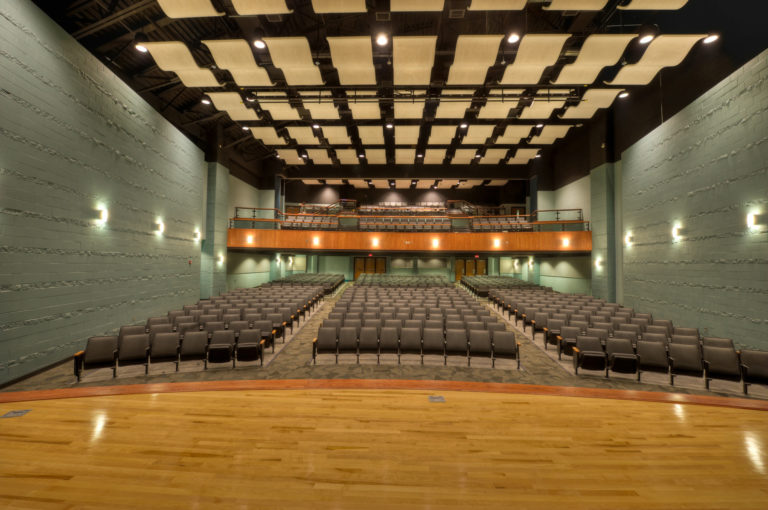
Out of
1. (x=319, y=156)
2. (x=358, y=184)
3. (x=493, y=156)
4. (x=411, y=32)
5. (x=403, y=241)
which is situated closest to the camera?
(x=411, y=32)

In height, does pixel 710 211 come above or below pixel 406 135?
below

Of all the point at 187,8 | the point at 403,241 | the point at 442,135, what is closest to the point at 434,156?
the point at 442,135

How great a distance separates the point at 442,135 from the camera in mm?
12812

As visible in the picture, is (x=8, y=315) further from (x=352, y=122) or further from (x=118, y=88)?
(x=352, y=122)

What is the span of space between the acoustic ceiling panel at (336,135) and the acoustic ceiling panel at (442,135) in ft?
12.1

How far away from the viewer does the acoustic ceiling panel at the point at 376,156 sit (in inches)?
593

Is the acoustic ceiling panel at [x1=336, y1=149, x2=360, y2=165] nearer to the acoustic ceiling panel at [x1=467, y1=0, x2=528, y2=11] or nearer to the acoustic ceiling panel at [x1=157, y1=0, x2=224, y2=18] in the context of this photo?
the acoustic ceiling panel at [x1=157, y1=0, x2=224, y2=18]

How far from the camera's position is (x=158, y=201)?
8312 millimetres

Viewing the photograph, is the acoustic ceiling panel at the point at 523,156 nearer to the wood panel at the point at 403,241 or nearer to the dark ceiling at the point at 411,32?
the dark ceiling at the point at 411,32

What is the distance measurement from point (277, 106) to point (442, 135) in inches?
261

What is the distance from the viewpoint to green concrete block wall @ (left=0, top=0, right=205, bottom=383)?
15.1ft

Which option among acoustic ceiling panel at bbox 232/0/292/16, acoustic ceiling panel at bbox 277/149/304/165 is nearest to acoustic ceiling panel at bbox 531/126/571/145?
acoustic ceiling panel at bbox 232/0/292/16

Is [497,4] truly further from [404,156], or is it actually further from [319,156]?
[319,156]

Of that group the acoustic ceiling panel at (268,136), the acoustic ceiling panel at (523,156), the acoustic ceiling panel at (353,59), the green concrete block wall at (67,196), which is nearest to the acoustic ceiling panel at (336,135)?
the acoustic ceiling panel at (268,136)
